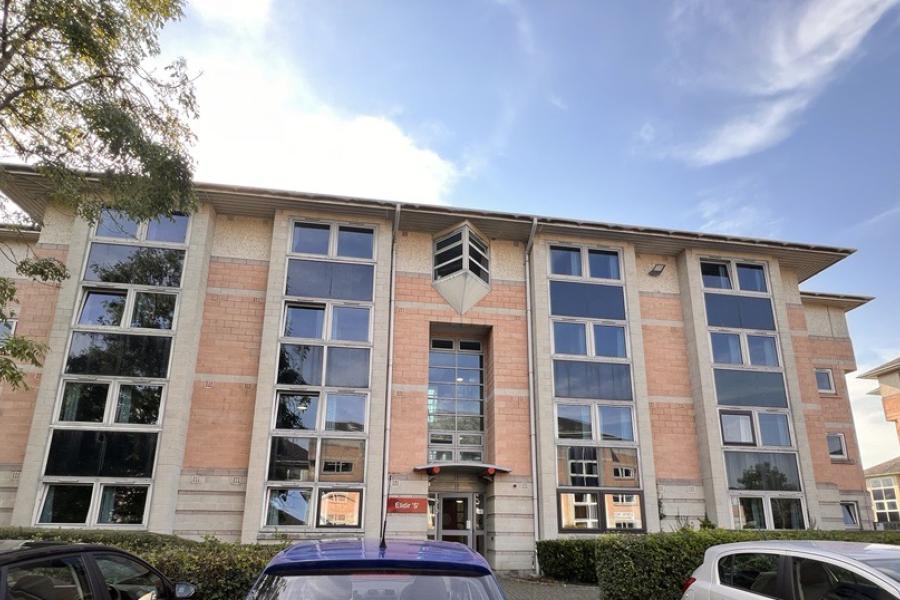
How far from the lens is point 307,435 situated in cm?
1395

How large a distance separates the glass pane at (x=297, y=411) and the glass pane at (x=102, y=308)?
169 inches

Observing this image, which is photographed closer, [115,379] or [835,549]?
[835,549]

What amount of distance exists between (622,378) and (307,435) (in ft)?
26.9

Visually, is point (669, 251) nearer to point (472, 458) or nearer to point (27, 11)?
point (472, 458)

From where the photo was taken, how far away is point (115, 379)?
13508 millimetres

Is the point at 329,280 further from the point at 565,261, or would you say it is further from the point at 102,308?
the point at 565,261

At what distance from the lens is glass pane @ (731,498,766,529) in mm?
14828

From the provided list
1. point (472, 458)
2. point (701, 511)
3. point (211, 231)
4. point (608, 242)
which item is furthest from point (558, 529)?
point (211, 231)

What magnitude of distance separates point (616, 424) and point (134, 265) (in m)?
12.7

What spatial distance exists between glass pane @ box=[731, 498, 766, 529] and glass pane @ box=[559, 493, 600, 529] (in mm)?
3542

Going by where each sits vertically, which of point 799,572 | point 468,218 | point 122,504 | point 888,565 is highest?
point 468,218

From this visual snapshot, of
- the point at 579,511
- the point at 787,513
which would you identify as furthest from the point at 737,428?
the point at 579,511

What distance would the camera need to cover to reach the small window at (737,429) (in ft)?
51.2

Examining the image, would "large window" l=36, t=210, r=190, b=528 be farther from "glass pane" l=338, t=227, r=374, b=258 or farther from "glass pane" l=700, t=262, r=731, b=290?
"glass pane" l=700, t=262, r=731, b=290
